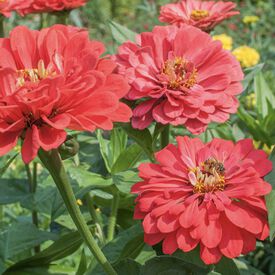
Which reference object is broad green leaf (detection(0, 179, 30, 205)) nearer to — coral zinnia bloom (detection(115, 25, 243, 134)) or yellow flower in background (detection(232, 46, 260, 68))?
coral zinnia bloom (detection(115, 25, 243, 134))

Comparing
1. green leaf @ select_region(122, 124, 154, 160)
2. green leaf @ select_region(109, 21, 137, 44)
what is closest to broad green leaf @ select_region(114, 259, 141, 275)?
green leaf @ select_region(122, 124, 154, 160)

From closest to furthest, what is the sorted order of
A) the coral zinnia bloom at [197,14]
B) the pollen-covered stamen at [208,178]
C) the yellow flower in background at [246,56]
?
1. the pollen-covered stamen at [208,178]
2. the coral zinnia bloom at [197,14]
3. the yellow flower in background at [246,56]

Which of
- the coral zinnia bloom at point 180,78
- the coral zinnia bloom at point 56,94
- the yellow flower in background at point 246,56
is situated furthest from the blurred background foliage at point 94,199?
the yellow flower in background at point 246,56

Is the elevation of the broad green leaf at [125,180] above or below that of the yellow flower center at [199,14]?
below

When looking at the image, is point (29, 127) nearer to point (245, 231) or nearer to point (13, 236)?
point (245, 231)

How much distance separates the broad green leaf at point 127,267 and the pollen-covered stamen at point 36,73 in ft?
0.87

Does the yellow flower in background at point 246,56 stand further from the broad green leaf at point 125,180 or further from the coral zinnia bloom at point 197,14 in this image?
the broad green leaf at point 125,180

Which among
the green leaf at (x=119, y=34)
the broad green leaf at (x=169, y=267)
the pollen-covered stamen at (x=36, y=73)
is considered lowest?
the broad green leaf at (x=169, y=267)

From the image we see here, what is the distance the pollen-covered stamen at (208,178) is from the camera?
75 cm

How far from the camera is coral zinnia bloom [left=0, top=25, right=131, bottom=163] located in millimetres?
593

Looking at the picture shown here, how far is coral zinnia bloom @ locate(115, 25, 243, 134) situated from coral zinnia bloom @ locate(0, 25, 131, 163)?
0.15m

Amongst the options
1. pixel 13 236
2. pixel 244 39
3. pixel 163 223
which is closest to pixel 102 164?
pixel 13 236

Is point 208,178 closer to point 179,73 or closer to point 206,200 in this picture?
point 206,200

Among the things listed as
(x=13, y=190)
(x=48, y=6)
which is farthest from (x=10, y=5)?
(x=13, y=190)
